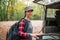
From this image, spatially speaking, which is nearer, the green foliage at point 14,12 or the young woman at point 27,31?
the young woman at point 27,31

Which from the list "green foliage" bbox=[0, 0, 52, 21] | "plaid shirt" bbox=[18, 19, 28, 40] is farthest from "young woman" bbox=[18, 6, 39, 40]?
"green foliage" bbox=[0, 0, 52, 21]

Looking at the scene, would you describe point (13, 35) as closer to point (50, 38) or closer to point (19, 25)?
point (19, 25)

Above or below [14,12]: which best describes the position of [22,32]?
above

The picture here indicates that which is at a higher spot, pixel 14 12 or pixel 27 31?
pixel 27 31

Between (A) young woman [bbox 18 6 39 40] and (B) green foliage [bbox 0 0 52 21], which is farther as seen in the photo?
(B) green foliage [bbox 0 0 52 21]

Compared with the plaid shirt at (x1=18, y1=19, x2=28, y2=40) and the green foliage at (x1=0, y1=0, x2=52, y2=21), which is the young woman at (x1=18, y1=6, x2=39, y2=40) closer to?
the plaid shirt at (x1=18, y1=19, x2=28, y2=40)

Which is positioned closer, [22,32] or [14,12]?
[22,32]

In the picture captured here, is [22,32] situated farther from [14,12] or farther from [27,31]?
[14,12]

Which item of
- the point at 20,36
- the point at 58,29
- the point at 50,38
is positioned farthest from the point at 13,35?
the point at 58,29

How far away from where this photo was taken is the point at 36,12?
2967 cm

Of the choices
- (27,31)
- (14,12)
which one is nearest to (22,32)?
(27,31)

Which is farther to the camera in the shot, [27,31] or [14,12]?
[14,12]

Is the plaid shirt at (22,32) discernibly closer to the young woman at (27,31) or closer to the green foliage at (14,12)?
the young woman at (27,31)

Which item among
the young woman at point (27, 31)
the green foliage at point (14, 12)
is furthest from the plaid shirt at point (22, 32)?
the green foliage at point (14, 12)
